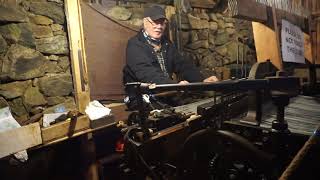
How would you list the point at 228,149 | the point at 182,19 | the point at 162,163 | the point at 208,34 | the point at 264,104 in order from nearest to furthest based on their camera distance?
the point at 228,149 → the point at 162,163 → the point at 264,104 → the point at 182,19 → the point at 208,34

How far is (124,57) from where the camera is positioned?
6242 millimetres

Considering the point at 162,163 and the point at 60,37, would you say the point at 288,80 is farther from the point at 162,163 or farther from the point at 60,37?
the point at 60,37

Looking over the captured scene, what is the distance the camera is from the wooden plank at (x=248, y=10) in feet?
9.55

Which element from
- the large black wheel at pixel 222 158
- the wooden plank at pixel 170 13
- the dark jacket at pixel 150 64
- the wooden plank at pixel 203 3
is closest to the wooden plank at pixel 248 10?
the large black wheel at pixel 222 158

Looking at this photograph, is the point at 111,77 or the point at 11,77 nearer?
the point at 11,77

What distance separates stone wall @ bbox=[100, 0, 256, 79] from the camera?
6.69 metres

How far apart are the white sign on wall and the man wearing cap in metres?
1.67

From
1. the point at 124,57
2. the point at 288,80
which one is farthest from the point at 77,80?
the point at 288,80

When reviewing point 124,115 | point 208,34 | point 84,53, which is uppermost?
point 208,34

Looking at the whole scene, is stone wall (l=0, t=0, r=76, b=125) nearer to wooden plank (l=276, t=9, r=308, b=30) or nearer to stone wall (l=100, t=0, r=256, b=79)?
stone wall (l=100, t=0, r=256, b=79)

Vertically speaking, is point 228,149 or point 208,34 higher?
point 208,34

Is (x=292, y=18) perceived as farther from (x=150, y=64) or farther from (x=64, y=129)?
(x=64, y=129)

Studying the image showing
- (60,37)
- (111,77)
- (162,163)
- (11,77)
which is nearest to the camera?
(162,163)

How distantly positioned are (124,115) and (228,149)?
3693mm
